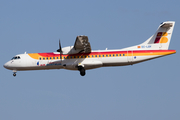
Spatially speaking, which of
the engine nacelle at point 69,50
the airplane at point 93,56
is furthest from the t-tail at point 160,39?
the engine nacelle at point 69,50

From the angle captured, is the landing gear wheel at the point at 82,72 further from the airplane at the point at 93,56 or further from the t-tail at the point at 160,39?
the t-tail at the point at 160,39

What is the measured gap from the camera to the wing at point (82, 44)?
35.3 meters

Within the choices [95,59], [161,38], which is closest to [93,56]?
[95,59]

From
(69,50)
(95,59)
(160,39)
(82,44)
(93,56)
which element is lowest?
(95,59)

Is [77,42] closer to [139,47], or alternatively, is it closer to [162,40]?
[139,47]

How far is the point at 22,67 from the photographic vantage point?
39.1m

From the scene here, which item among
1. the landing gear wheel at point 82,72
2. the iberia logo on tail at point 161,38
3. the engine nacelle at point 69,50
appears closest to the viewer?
the engine nacelle at point 69,50

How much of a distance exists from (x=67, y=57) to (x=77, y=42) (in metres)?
2.73

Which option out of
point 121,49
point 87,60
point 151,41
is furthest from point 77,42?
point 151,41

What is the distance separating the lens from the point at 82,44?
36.5 meters

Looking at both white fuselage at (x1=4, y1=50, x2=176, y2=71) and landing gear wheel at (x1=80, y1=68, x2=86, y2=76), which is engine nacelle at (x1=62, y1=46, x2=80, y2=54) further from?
landing gear wheel at (x1=80, y1=68, x2=86, y2=76)

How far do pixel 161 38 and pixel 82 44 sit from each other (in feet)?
29.3

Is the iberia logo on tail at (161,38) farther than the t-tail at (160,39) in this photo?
Yes

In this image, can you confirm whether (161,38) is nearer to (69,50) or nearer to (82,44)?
(82,44)
